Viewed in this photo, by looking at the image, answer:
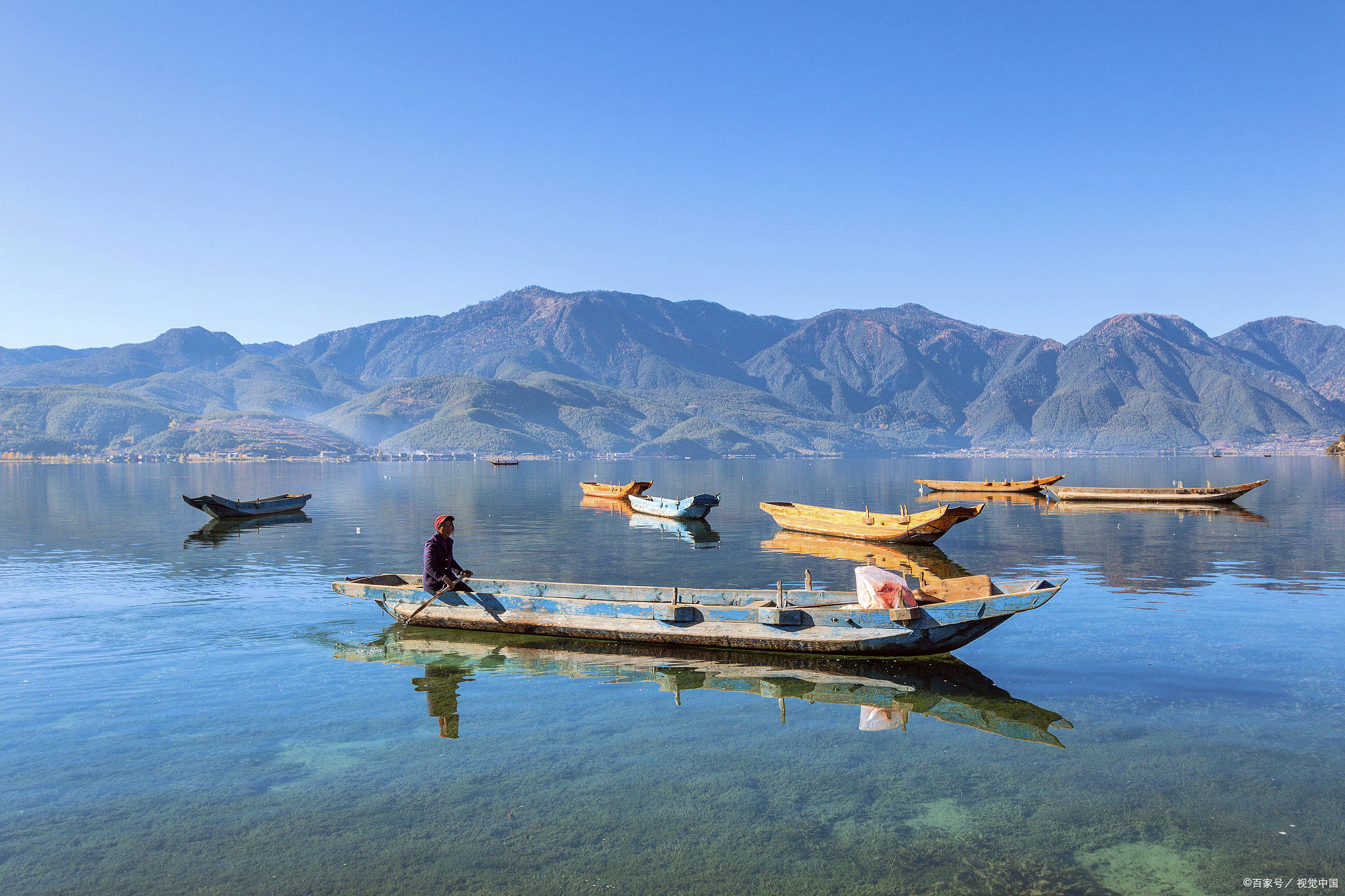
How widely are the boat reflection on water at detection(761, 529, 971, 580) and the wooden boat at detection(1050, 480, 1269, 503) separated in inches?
1336

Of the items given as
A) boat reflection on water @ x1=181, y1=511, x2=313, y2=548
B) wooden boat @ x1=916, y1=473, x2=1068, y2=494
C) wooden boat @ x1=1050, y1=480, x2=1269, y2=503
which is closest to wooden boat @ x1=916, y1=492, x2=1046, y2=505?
wooden boat @ x1=916, y1=473, x2=1068, y2=494

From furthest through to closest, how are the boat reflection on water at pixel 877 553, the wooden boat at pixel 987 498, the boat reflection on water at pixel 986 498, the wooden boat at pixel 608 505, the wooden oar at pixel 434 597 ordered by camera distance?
the wooden boat at pixel 987 498 → the boat reflection on water at pixel 986 498 → the wooden boat at pixel 608 505 → the boat reflection on water at pixel 877 553 → the wooden oar at pixel 434 597

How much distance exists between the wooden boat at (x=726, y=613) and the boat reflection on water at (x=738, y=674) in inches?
12.6

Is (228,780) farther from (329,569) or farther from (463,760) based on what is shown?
(329,569)

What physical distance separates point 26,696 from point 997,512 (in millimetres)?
54849

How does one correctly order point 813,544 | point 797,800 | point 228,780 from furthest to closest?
point 813,544
point 228,780
point 797,800

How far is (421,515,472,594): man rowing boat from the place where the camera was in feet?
61.5

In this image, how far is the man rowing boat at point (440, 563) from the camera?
1873 cm

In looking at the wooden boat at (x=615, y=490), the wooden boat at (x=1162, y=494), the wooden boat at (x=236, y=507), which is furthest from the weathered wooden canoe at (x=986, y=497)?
the wooden boat at (x=236, y=507)

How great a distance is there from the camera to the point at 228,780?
10539 mm

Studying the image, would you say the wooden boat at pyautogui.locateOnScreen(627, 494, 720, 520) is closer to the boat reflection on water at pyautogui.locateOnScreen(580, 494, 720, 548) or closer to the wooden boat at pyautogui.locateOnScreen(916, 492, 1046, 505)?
the boat reflection on water at pyautogui.locateOnScreen(580, 494, 720, 548)

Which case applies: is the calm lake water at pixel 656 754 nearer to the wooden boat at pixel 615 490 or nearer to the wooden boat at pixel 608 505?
the wooden boat at pixel 608 505

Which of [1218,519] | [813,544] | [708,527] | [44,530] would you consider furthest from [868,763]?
[44,530]

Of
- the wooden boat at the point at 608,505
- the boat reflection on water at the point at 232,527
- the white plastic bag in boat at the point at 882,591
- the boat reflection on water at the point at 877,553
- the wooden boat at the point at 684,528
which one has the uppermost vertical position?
the white plastic bag in boat at the point at 882,591
